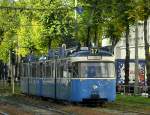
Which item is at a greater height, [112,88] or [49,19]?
[49,19]

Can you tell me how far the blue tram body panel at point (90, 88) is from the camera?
107 ft

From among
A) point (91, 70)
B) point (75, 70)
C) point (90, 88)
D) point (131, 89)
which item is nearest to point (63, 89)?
point (75, 70)

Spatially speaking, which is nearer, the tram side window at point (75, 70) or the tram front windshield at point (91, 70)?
the tram front windshield at point (91, 70)

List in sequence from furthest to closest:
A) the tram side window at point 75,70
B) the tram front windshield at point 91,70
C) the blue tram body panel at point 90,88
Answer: the tram side window at point 75,70 → the tram front windshield at point 91,70 → the blue tram body panel at point 90,88

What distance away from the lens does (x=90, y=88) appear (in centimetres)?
3269

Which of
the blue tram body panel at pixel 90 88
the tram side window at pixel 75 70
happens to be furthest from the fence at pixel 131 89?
the tram side window at pixel 75 70

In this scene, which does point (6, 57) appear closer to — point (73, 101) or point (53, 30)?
point (53, 30)

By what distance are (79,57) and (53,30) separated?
2604 cm

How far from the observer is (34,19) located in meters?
63.4

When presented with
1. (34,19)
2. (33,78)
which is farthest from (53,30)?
(33,78)

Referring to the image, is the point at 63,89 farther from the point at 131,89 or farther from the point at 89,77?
the point at 131,89

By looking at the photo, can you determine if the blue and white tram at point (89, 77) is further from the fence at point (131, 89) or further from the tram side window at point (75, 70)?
the fence at point (131, 89)

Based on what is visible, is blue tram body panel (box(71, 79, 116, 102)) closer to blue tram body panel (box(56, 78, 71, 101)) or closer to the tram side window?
the tram side window

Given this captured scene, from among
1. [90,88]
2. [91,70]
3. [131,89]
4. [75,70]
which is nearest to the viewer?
[90,88]
